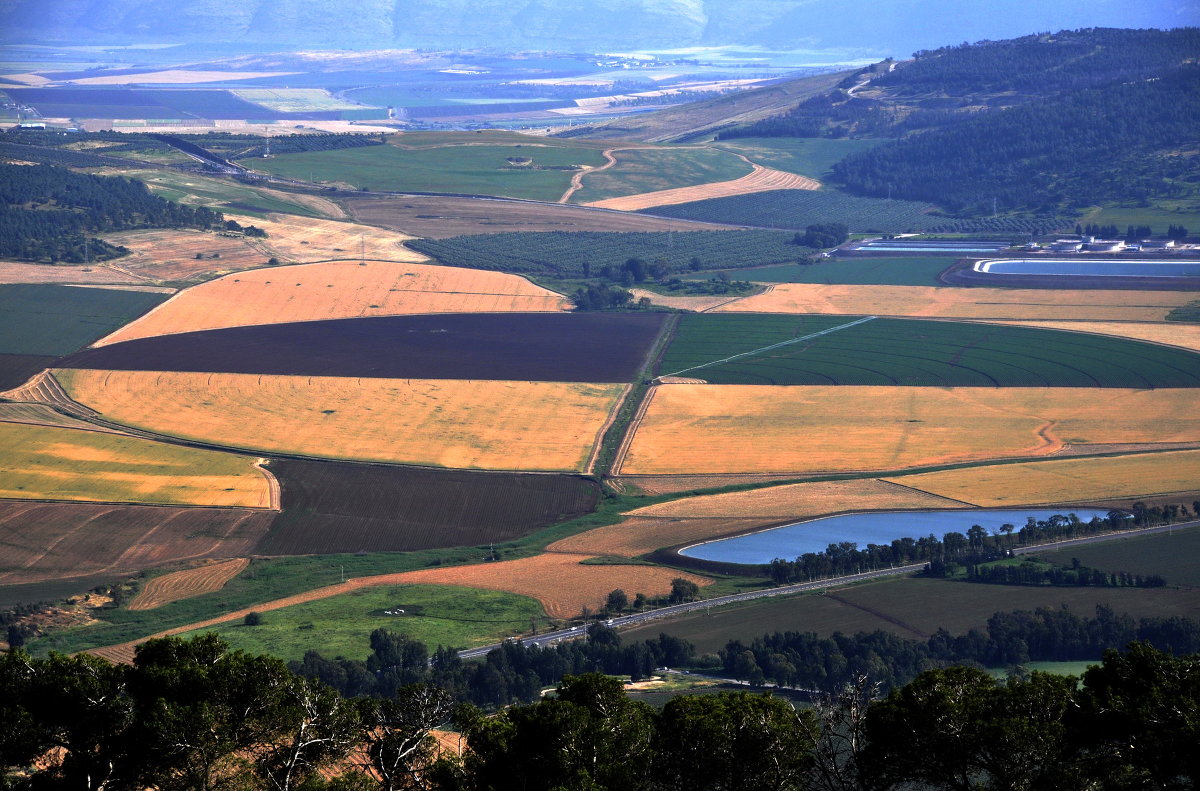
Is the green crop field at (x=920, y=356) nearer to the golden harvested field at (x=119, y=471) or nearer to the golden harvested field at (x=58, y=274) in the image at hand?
the golden harvested field at (x=119, y=471)

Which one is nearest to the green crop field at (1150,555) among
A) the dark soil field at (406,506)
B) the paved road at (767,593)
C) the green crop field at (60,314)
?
the paved road at (767,593)

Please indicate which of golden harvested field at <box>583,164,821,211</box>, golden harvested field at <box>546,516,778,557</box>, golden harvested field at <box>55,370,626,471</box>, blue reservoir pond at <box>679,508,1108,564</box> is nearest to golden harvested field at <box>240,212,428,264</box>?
golden harvested field at <box>583,164,821,211</box>

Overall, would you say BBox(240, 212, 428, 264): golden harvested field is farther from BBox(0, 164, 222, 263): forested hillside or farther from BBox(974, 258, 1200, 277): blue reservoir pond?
BBox(974, 258, 1200, 277): blue reservoir pond

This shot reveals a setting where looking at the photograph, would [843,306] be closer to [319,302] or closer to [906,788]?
[319,302]

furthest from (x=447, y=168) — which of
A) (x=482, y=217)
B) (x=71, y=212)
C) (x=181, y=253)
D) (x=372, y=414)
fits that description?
(x=372, y=414)

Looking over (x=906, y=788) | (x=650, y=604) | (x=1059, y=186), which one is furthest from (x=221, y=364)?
(x=1059, y=186)
